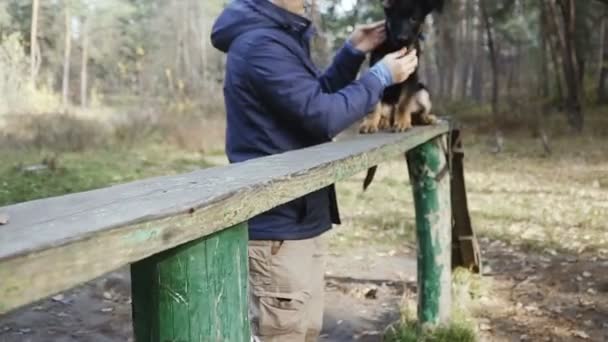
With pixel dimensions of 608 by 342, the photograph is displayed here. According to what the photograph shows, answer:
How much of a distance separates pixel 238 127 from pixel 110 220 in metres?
1.39

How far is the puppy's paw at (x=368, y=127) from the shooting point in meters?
3.78

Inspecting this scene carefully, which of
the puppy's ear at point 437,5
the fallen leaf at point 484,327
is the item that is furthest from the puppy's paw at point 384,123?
the fallen leaf at point 484,327

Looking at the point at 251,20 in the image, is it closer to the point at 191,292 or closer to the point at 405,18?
the point at 191,292

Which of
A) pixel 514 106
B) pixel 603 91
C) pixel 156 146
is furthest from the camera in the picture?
pixel 603 91

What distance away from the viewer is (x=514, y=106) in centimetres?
2239

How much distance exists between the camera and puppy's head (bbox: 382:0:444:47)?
11.4 ft

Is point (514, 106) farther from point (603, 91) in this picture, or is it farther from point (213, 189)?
point (213, 189)

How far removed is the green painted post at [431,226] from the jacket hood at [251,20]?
6.25 ft

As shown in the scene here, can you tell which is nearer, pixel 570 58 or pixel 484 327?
pixel 484 327

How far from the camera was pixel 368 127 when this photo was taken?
383cm

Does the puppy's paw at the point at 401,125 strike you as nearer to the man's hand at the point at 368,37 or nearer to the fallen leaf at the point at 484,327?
the man's hand at the point at 368,37

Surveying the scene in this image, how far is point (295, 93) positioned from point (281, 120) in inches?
6.9

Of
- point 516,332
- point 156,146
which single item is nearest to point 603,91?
point 156,146

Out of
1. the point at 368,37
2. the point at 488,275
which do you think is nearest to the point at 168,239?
the point at 368,37
